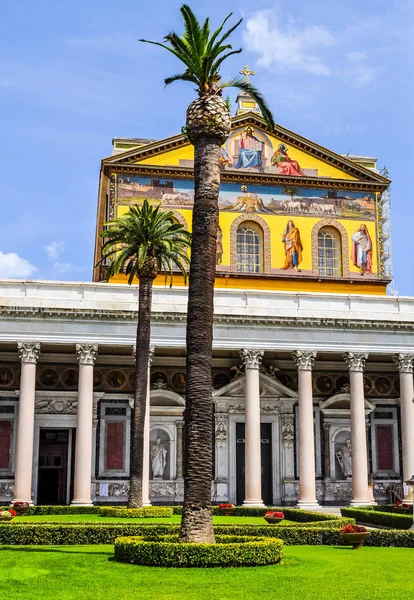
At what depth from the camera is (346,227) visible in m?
46.4

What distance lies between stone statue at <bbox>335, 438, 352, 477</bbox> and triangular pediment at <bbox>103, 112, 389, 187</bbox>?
47.7 feet

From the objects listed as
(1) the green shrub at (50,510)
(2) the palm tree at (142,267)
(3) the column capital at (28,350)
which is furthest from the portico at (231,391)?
(2) the palm tree at (142,267)

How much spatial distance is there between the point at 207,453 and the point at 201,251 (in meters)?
4.86

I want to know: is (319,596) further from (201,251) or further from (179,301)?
(179,301)

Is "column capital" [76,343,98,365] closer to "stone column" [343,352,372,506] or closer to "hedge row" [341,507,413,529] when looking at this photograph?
"stone column" [343,352,372,506]

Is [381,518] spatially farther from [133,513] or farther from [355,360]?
[355,360]

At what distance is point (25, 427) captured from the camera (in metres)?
36.6

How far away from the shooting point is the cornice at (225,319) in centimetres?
3759

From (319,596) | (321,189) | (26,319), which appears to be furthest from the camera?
(321,189)

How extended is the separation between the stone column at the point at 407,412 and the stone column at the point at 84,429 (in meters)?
14.5

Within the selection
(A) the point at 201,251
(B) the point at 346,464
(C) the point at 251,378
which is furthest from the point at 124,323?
(A) the point at 201,251

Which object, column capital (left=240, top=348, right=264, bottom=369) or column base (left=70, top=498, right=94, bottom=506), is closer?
column base (left=70, top=498, right=94, bottom=506)

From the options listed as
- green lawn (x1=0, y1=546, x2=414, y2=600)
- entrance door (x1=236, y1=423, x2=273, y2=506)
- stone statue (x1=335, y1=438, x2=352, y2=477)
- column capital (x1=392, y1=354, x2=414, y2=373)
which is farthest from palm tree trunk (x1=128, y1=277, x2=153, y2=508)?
stone statue (x1=335, y1=438, x2=352, y2=477)

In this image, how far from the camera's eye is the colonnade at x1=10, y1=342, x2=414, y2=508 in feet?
120
